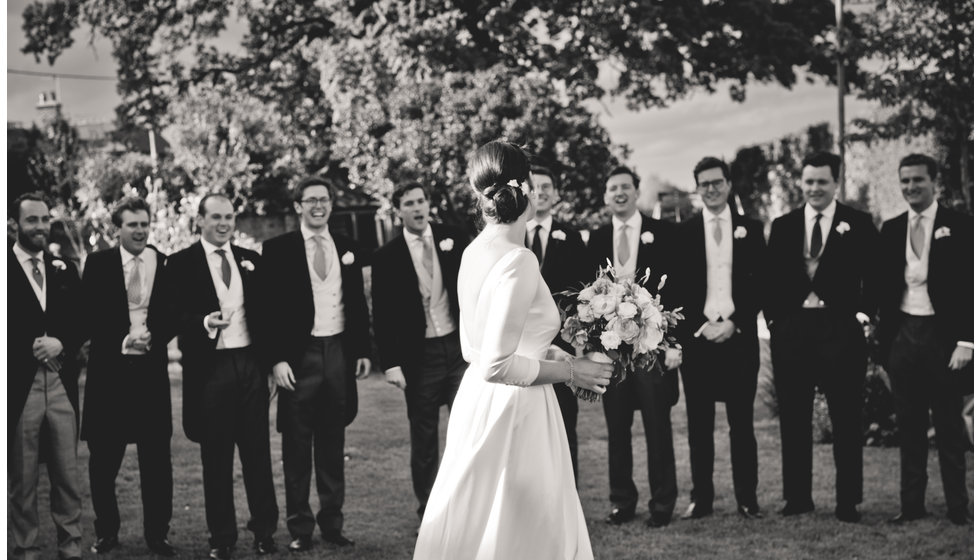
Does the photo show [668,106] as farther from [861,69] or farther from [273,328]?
[273,328]

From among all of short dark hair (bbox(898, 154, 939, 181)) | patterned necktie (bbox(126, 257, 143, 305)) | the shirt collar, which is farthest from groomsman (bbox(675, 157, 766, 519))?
patterned necktie (bbox(126, 257, 143, 305))

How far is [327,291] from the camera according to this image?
581 cm

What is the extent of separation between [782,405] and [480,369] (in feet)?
11.0

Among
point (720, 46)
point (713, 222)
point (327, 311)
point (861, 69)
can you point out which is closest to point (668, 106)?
point (720, 46)

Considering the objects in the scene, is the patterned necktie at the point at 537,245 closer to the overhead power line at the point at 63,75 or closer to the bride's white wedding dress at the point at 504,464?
the bride's white wedding dress at the point at 504,464

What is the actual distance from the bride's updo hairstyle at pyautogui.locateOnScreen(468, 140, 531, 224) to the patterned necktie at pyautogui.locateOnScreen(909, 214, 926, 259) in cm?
347

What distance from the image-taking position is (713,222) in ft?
20.1

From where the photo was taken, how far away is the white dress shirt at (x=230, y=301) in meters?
5.55

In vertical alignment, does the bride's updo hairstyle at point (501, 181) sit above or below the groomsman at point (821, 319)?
above

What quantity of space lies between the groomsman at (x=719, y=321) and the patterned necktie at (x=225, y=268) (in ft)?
9.32

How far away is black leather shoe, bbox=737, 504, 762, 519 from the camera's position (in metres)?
6.07

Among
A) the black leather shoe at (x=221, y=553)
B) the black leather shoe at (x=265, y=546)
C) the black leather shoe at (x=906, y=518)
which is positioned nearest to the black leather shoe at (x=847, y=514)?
the black leather shoe at (x=906, y=518)

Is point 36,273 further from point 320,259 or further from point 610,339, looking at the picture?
point 610,339

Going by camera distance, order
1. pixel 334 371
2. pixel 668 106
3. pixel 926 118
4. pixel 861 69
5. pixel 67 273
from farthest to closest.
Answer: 1. pixel 861 69
2. pixel 668 106
3. pixel 926 118
4. pixel 334 371
5. pixel 67 273
